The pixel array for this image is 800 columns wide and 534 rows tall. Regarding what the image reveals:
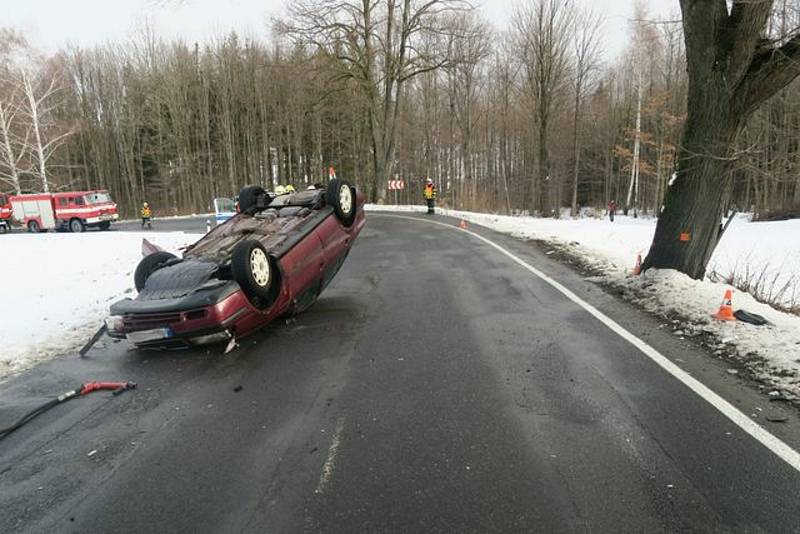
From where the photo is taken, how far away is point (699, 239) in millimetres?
7750

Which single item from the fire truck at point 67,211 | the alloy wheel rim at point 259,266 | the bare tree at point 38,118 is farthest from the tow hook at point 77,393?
the bare tree at point 38,118

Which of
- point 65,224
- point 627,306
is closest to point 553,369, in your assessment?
point 627,306

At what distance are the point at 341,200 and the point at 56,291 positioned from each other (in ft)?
19.7

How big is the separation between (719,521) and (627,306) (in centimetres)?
457

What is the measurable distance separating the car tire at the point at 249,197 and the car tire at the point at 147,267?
1.72 metres

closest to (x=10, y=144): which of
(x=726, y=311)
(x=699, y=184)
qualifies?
(x=699, y=184)

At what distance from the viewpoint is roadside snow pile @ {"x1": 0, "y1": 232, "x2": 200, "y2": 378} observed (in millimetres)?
6305

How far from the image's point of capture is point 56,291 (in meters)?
9.41

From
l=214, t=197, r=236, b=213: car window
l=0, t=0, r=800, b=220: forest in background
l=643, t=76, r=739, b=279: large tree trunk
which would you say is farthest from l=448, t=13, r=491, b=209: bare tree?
l=643, t=76, r=739, b=279: large tree trunk

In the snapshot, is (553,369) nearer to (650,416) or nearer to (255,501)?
(650,416)

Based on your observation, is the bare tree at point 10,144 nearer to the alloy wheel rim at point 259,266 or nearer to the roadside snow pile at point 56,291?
the roadside snow pile at point 56,291

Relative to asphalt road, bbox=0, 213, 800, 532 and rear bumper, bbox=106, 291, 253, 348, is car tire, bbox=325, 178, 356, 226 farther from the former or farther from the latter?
rear bumper, bbox=106, 291, 253, 348

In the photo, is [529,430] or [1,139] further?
[1,139]

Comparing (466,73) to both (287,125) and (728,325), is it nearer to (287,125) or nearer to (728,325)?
(287,125)
